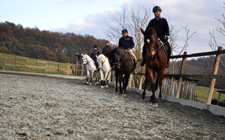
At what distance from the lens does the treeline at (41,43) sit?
47625mm

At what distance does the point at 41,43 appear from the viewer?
5784cm

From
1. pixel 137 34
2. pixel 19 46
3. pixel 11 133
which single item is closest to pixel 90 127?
pixel 11 133

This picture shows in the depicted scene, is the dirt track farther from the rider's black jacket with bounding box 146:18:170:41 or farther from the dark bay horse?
the dark bay horse

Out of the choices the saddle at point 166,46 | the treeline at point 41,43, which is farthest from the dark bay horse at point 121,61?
the treeline at point 41,43

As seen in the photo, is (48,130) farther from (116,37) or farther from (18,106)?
(116,37)

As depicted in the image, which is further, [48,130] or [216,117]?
[216,117]

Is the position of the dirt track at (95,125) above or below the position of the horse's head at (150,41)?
below

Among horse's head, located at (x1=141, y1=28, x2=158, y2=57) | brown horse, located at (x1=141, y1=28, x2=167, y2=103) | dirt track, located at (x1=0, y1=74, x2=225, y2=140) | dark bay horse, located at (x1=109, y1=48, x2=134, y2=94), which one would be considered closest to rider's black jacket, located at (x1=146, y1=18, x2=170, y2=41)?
brown horse, located at (x1=141, y1=28, x2=167, y2=103)

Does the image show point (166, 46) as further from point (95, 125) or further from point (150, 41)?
point (95, 125)

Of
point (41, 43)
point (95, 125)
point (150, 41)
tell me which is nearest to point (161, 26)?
point (150, 41)

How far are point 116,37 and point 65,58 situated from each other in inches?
1516

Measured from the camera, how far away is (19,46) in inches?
1914

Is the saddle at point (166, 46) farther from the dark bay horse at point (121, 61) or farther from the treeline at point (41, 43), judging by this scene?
the treeline at point (41, 43)

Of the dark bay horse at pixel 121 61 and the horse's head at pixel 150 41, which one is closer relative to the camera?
the horse's head at pixel 150 41
